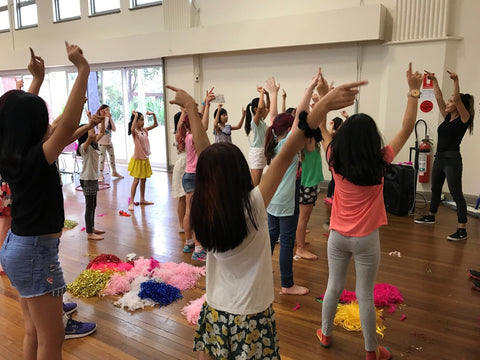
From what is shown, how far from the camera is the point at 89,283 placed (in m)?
3.31

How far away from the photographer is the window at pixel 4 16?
1217 cm

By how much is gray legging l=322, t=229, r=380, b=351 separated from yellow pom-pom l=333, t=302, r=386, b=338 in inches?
17.1

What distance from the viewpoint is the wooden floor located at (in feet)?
7.96

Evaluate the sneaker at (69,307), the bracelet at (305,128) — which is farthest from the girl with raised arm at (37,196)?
the sneaker at (69,307)

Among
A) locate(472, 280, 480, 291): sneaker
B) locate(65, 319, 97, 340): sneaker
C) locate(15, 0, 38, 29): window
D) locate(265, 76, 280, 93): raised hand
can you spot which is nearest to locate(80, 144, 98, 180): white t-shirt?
locate(65, 319, 97, 340): sneaker

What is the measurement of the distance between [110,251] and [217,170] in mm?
3332

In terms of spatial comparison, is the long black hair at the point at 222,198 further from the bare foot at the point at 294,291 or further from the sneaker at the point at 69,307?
the sneaker at the point at 69,307

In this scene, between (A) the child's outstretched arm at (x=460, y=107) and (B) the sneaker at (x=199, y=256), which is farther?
(A) the child's outstretched arm at (x=460, y=107)

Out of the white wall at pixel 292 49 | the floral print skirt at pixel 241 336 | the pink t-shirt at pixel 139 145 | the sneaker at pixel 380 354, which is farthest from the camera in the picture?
the white wall at pixel 292 49

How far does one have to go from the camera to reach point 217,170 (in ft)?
4.20

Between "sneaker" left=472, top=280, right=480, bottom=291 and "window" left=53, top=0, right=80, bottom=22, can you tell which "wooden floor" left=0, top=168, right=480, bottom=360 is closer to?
"sneaker" left=472, top=280, right=480, bottom=291

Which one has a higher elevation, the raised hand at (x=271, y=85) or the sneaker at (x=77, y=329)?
the raised hand at (x=271, y=85)

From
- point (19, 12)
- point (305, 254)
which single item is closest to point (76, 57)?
point (305, 254)

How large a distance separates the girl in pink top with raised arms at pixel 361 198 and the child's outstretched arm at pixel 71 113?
1125 mm
